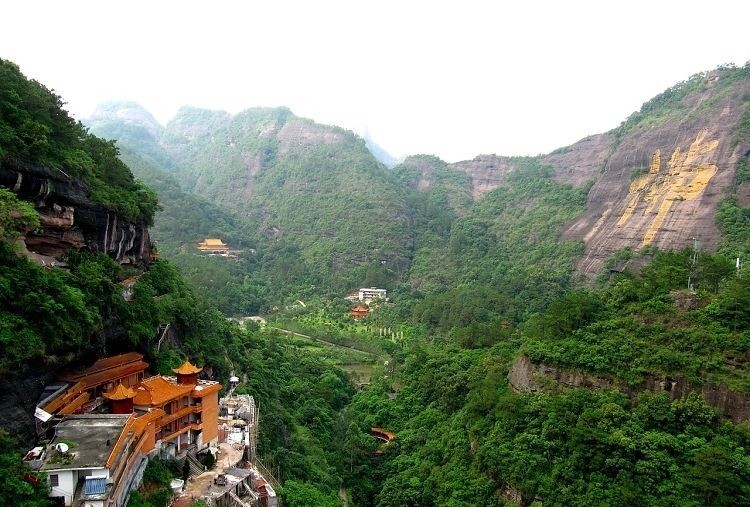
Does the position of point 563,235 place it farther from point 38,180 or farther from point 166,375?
point 38,180

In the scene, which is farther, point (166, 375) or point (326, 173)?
point (326, 173)

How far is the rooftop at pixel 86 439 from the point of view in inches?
477

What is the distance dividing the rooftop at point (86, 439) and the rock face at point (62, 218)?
4808 millimetres

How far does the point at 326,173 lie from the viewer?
8775 centimetres

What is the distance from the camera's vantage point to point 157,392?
1641cm

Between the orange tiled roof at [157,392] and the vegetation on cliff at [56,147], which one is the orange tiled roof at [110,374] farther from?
the vegetation on cliff at [56,147]

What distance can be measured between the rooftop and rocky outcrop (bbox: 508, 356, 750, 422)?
14.4m

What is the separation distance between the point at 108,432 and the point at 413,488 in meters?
13.0

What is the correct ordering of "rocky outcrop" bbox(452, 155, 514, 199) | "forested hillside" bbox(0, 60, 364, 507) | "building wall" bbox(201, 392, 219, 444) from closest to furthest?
1. "forested hillside" bbox(0, 60, 364, 507)
2. "building wall" bbox(201, 392, 219, 444)
3. "rocky outcrop" bbox(452, 155, 514, 199)

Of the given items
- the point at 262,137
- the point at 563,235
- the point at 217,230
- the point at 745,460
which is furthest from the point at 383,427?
the point at 262,137

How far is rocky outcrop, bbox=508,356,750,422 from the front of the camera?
57.5 ft

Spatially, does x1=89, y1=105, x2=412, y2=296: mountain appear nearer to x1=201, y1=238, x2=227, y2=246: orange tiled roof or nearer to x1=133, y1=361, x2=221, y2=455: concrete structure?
x1=201, y1=238, x2=227, y2=246: orange tiled roof

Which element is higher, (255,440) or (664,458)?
(664,458)

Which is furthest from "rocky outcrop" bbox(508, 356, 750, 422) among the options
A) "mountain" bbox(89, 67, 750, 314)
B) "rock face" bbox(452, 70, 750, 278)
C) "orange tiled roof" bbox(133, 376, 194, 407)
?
"mountain" bbox(89, 67, 750, 314)
